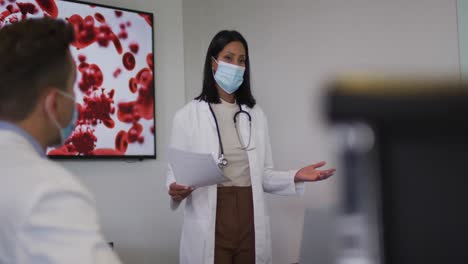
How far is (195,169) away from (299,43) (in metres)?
1.05

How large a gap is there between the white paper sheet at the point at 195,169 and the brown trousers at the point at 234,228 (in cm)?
13

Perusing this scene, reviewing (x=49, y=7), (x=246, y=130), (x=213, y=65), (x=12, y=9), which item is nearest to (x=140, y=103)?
(x=49, y=7)

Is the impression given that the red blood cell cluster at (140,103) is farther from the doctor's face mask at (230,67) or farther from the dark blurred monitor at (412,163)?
the dark blurred monitor at (412,163)

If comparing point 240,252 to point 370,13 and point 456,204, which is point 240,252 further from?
point 456,204

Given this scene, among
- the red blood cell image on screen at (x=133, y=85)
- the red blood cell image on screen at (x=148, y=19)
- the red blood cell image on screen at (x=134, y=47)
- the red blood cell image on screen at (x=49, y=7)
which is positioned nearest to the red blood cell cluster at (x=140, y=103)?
the red blood cell image on screen at (x=133, y=85)

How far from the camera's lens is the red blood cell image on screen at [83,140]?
2461 mm

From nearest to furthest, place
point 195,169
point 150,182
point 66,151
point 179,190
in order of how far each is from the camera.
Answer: point 195,169
point 179,190
point 66,151
point 150,182

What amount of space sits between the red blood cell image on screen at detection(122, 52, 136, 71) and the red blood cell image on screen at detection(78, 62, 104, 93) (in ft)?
0.53

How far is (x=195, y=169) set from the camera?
5.17ft

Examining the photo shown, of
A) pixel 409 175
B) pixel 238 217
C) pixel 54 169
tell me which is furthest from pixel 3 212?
pixel 238 217

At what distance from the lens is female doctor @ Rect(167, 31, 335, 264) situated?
5.58 feet

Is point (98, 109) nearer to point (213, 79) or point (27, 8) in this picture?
point (27, 8)

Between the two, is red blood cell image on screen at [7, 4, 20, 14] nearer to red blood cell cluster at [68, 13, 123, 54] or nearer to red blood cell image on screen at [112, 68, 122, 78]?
red blood cell cluster at [68, 13, 123, 54]

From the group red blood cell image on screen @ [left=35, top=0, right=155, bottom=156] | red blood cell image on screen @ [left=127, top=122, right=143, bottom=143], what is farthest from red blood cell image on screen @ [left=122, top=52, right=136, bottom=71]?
red blood cell image on screen @ [left=127, top=122, right=143, bottom=143]
